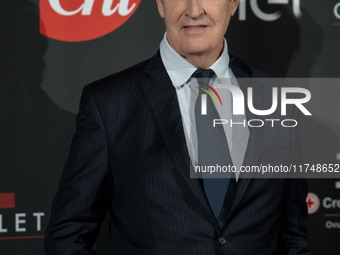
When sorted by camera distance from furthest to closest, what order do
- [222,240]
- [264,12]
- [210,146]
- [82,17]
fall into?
[264,12]
[82,17]
[210,146]
[222,240]

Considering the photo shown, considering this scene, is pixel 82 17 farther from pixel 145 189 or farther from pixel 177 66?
pixel 145 189

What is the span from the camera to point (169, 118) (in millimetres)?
1253

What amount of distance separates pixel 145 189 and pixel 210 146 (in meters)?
0.23

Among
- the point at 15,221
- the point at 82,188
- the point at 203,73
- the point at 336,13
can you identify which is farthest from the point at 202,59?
the point at 15,221

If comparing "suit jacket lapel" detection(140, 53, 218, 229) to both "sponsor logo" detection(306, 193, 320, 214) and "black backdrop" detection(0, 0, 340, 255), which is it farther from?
"sponsor logo" detection(306, 193, 320, 214)

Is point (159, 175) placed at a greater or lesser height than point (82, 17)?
lesser

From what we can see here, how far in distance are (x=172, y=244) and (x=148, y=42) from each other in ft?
2.63

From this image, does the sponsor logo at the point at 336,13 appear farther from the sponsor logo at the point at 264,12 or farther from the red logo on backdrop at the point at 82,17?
the red logo on backdrop at the point at 82,17

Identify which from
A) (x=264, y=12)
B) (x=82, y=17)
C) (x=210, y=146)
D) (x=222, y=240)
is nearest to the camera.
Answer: (x=222, y=240)

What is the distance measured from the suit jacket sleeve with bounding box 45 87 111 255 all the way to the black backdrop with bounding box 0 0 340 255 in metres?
0.43

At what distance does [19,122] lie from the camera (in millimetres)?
1645

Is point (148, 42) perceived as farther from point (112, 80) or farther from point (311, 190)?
point (311, 190)

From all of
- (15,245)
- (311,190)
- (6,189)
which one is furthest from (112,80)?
(311,190)

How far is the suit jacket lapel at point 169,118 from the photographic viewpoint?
3.92ft
